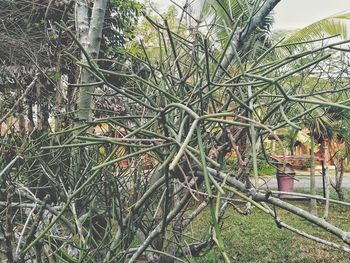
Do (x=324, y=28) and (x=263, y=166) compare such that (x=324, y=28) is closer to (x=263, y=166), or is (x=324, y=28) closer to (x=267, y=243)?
(x=263, y=166)

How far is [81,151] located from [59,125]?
24.3 inches

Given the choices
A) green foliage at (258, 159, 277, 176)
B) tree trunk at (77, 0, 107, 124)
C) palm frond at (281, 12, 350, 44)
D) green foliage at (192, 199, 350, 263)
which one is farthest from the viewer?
palm frond at (281, 12, 350, 44)

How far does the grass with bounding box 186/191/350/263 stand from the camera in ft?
16.9

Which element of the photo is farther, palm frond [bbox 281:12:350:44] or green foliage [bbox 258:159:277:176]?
palm frond [bbox 281:12:350:44]

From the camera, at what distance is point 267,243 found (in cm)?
580

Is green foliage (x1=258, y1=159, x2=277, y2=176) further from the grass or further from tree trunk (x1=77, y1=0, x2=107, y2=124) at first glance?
tree trunk (x1=77, y1=0, x2=107, y2=124)

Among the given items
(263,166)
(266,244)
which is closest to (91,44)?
(266,244)

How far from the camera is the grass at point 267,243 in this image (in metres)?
5.14

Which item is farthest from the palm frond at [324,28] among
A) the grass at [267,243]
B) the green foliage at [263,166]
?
the grass at [267,243]

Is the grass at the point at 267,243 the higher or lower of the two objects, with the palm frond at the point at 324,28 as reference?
lower

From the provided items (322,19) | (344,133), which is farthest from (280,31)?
(344,133)

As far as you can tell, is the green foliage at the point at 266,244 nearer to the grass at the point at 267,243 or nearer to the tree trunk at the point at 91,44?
the grass at the point at 267,243

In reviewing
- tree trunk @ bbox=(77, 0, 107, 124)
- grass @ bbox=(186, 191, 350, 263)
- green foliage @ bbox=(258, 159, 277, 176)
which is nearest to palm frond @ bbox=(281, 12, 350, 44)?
green foliage @ bbox=(258, 159, 277, 176)

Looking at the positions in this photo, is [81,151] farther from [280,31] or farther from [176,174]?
[280,31]
